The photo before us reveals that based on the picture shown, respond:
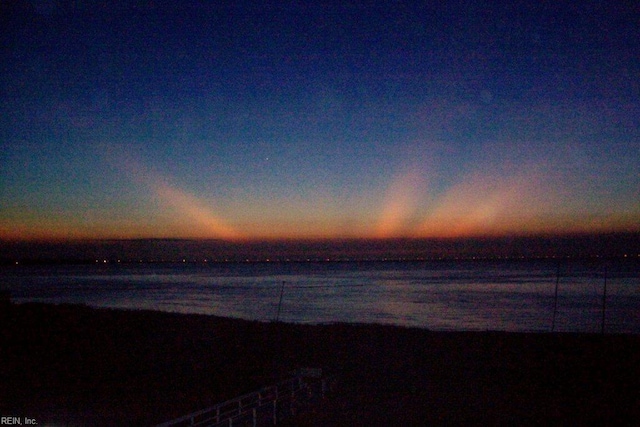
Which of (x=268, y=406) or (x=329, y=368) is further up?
(x=268, y=406)

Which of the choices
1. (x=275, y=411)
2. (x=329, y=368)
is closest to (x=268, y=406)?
(x=275, y=411)

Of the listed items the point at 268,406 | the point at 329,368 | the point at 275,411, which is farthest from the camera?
the point at 329,368

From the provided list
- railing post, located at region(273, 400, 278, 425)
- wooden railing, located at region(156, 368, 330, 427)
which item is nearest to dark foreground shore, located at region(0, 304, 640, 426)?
railing post, located at region(273, 400, 278, 425)

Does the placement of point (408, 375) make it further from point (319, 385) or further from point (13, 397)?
point (13, 397)

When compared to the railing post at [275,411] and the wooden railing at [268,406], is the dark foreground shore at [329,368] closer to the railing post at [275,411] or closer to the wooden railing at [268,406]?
the railing post at [275,411]

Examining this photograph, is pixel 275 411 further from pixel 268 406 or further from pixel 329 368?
pixel 329 368

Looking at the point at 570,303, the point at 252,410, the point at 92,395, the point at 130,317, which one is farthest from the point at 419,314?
the point at 252,410

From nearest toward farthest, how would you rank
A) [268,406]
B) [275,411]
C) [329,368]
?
[275,411] → [268,406] → [329,368]
